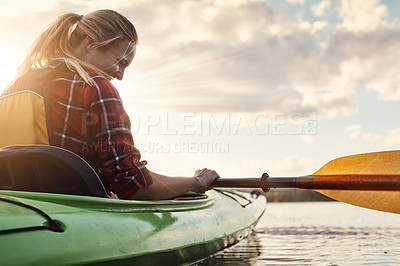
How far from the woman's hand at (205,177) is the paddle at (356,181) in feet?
0.49

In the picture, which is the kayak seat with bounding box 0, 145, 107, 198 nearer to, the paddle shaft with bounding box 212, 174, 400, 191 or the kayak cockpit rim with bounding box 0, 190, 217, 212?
the kayak cockpit rim with bounding box 0, 190, 217, 212

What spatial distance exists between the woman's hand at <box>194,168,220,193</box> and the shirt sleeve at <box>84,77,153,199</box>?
776 mm

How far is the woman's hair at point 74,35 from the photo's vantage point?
266 centimetres

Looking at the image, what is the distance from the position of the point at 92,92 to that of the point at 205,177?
1339mm

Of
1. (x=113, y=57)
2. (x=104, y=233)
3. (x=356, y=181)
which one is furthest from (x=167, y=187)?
(x=356, y=181)

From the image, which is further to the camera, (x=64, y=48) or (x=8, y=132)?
(x=64, y=48)

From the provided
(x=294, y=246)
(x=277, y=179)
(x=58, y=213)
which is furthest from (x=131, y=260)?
(x=294, y=246)

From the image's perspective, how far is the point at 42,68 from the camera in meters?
2.57

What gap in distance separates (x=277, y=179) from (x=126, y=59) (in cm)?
182

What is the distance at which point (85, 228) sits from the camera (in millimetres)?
2152

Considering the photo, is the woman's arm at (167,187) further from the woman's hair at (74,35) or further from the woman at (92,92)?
the woman's hair at (74,35)

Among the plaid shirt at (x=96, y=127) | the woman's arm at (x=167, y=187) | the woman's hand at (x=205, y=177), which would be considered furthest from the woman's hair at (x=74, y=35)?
the woman's hand at (x=205, y=177)

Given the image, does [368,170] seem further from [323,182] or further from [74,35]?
[74,35]

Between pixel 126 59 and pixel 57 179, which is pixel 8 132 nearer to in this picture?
pixel 57 179
